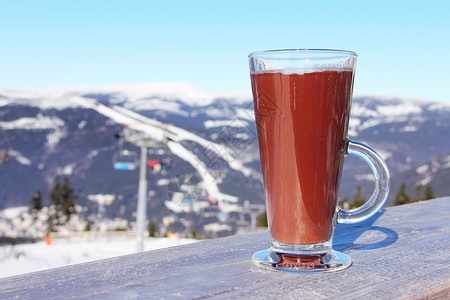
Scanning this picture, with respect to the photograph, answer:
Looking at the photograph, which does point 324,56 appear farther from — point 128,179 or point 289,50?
point 128,179

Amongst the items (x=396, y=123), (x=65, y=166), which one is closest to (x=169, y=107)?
(x=65, y=166)

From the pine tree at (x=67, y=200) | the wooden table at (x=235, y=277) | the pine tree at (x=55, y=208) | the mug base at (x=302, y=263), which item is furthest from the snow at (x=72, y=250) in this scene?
the mug base at (x=302, y=263)

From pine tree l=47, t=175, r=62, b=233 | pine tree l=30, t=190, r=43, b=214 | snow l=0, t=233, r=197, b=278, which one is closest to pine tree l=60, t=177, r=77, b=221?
pine tree l=47, t=175, r=62, b=233

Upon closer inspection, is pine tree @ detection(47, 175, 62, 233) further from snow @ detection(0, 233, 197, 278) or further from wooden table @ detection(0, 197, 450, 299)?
wooden table @ detection(0, 197, 450, 299)

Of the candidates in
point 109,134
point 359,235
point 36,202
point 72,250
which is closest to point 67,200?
point 36,202

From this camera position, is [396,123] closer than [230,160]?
No

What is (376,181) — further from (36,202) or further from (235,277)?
(36,202)
